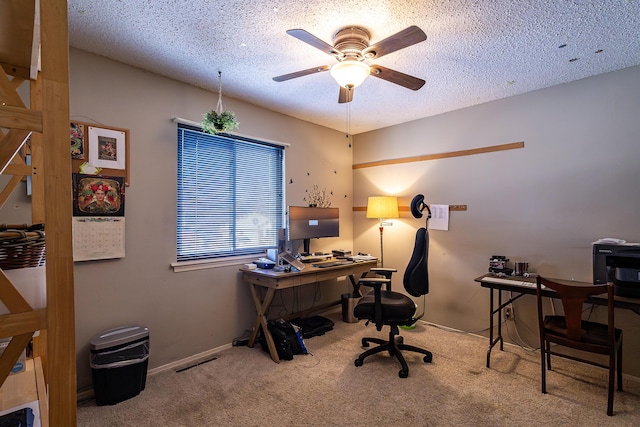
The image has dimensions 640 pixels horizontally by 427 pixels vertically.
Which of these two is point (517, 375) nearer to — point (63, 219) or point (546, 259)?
point (546, 259)

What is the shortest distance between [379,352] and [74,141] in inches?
121

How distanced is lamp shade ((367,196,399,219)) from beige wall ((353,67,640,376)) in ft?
0.60

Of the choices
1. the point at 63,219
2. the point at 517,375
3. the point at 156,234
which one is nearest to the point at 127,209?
the point at 156,234

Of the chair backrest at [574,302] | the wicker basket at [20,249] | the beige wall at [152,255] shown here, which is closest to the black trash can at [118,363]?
the beige wall at [152,255]

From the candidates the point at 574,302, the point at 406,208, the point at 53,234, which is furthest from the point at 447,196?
the point at 53,234

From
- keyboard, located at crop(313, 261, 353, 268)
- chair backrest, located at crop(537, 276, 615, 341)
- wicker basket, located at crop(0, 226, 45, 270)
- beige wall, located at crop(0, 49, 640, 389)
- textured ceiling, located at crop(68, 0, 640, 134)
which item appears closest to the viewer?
wicker basket, located at crop(0, 226, 45, 270)

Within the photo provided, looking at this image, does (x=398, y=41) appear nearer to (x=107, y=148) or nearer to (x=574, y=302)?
(x=574, y=302)

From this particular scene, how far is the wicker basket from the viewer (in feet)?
2.52

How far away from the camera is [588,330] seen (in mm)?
2270

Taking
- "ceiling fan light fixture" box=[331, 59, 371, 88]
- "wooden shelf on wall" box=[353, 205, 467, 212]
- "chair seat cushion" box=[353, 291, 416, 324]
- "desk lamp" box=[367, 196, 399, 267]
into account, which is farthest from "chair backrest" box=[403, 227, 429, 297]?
"ceiling fan light fixture" box=[331, 59, 371, 88]

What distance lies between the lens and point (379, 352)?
293 centimetres

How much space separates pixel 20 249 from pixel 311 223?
2.99 metres

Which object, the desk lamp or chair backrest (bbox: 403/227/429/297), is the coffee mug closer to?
chair backrest (bbox: 403/227/429/297)

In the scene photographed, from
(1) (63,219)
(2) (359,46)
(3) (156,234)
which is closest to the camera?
(1) (63,219)
